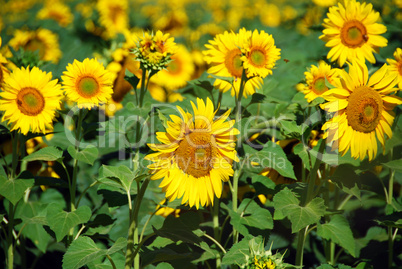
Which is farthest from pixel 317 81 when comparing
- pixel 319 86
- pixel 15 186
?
pixel 15 186

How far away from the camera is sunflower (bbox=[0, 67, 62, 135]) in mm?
1477

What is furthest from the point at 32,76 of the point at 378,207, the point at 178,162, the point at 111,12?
the point at 111,12

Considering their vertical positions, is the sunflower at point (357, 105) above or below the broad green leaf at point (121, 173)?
above

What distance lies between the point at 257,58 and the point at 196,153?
42 centimetres

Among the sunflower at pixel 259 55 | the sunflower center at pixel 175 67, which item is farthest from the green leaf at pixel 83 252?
the sunflower center at pixel 175 67

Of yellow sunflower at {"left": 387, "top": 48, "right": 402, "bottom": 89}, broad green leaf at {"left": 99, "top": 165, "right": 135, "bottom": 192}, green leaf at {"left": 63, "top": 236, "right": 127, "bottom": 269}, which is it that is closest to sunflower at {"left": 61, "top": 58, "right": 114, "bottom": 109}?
broad green leaf at {"left": 99, "top": 165, "right": 135, "bottom": 192}

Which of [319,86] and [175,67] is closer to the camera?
[319,86]

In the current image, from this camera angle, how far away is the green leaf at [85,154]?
1.50 m

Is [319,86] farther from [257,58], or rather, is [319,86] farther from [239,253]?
[239,253]

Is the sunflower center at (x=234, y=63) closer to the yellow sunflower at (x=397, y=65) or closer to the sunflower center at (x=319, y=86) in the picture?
the sunflower center at (x=319, y=86)

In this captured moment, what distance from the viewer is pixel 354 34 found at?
1.64m

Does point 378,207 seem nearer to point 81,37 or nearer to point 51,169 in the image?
point 51,169

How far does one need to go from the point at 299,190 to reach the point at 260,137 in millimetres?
555

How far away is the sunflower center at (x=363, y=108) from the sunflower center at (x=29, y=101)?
3.35 ft
